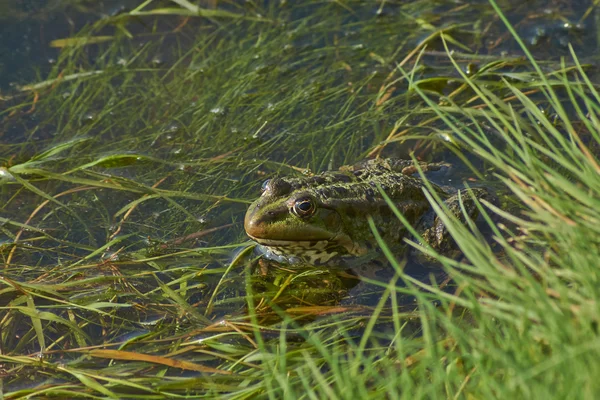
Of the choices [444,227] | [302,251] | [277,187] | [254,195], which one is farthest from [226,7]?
[444,227]

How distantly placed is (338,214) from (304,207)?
0.25 metres

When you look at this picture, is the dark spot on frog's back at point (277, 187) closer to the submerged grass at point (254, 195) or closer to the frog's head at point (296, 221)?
the frog's head at point (296, 221)

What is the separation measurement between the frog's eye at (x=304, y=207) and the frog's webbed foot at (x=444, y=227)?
27.3 inches

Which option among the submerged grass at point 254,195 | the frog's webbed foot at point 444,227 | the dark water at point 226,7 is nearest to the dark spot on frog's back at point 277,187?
the submerged grass at point 254,195

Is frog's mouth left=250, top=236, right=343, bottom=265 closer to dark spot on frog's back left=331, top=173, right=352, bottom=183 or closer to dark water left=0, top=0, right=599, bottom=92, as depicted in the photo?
dark spot on frog's back left=331, top=173, right=352, bottom=183

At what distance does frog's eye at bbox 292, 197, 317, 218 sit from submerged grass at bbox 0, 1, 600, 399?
0.35 meters

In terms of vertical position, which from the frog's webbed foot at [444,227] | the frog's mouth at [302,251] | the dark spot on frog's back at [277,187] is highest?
the dark spot on frog's back at [277,187]

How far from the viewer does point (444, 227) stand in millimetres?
4176

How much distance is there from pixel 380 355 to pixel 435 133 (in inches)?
81.3

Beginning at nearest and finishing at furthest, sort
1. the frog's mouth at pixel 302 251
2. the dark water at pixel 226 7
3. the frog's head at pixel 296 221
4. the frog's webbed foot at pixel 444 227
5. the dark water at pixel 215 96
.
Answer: the frog's head at pixel 296 221
the frog's mouth at pixel 302 251
the frog's webbed foot at pixel 444 227
the dark water at pixel 215 96
the dark water at pixel 226 7

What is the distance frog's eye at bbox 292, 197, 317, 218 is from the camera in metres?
3.96

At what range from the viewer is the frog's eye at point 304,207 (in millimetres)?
3963

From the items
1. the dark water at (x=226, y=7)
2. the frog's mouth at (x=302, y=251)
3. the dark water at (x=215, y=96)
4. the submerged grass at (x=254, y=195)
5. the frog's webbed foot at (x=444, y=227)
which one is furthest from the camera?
the dark water at (x=226, y=7)

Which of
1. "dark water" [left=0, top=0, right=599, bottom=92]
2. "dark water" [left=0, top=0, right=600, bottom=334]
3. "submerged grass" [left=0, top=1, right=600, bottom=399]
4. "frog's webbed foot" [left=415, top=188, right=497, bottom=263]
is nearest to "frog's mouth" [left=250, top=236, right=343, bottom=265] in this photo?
"submerged grass" [left=0, top=1, right=600, bottom=399]
